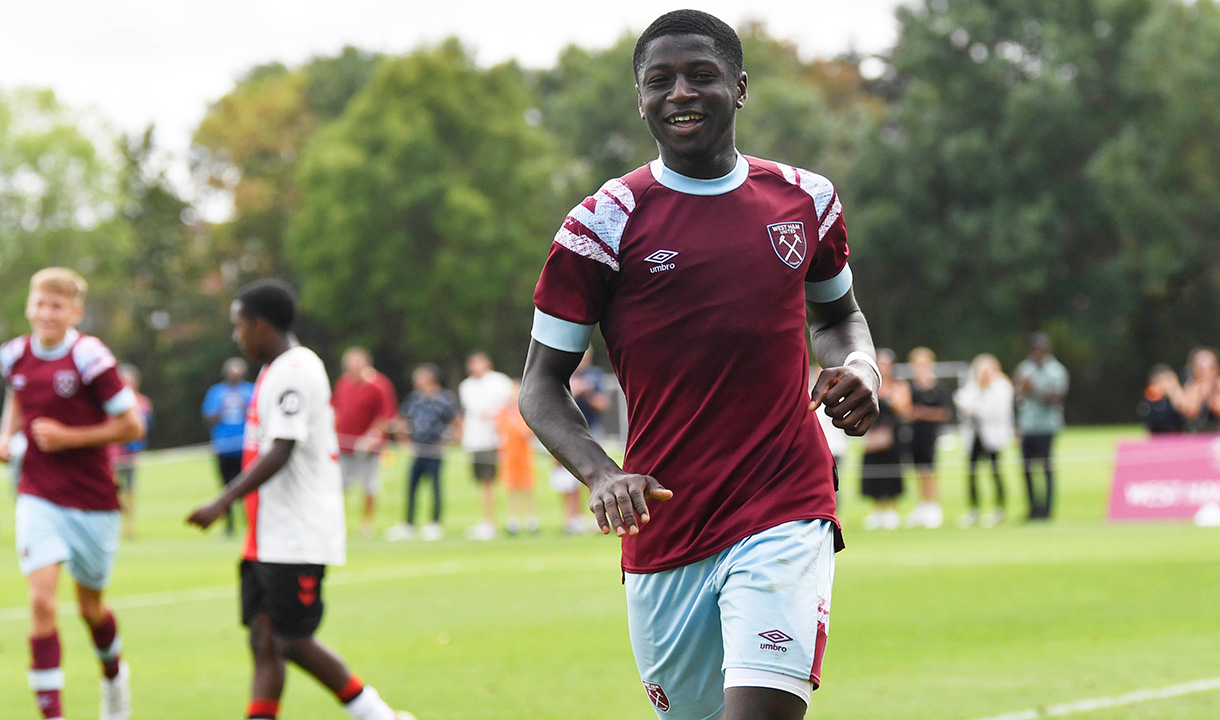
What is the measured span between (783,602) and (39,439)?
484 cm

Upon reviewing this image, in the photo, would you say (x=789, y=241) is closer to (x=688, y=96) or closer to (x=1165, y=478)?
(x=688, y=96)

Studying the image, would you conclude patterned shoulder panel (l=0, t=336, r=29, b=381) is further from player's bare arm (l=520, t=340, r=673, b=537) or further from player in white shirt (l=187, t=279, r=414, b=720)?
player's bare arm (l=520, t=340, r=673, b=537)

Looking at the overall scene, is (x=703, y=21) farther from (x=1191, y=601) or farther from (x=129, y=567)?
(x=129, y=567)

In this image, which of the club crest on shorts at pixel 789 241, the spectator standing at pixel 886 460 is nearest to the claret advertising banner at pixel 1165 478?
the spectator standing at pixel 886 460

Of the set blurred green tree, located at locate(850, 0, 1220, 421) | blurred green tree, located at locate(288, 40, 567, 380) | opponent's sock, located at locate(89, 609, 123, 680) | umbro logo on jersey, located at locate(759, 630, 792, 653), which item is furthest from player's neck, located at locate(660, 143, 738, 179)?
blurred green tree, located at locate(288, 40, 567, 380)

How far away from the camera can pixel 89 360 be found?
7578 millimetres

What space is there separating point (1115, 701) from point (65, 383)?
5.61m

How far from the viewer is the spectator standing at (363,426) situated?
20.8m

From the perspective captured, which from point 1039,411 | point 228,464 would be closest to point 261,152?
point 228,464

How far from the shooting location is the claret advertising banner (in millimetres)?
18531

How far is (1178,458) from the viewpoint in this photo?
1884 cm

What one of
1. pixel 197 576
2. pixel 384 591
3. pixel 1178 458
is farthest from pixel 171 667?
pixel 1178 458

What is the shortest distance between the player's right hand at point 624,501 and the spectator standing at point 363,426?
681 inches

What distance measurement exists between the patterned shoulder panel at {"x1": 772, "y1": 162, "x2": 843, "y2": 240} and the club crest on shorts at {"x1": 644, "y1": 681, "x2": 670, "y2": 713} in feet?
4.43
